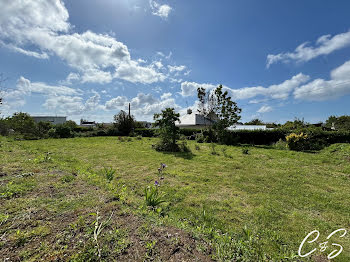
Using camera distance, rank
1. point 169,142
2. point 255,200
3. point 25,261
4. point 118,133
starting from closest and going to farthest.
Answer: point 25,261, point 255,200, point 169,142, point 118,133

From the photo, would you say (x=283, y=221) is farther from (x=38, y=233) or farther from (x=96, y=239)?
(x=38, y=233)

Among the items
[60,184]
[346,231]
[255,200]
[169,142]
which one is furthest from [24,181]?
[169,142]

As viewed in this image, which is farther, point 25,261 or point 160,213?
point 160,213

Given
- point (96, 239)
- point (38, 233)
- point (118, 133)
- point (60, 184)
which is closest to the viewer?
point (96, 239)

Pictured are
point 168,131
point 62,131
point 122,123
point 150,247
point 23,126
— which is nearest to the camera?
point 150,247

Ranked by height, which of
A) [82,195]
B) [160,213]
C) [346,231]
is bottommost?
[346,231]

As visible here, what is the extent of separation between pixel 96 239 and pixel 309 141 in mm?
14788

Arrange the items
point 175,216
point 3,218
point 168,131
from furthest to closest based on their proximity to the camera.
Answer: point 168,131
point 175,216
point 3,218

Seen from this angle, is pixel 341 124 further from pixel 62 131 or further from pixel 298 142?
pixel 62 131

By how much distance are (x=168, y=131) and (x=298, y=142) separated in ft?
31.1

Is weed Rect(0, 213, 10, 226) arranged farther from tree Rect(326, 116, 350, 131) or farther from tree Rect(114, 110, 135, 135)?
tree Rect(326, 116, 350, 131)

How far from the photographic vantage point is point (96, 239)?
1.63m

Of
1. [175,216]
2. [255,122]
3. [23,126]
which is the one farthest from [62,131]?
[255,122]

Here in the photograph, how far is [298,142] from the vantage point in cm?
1114
